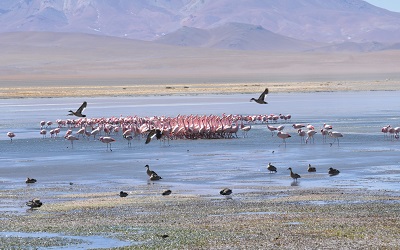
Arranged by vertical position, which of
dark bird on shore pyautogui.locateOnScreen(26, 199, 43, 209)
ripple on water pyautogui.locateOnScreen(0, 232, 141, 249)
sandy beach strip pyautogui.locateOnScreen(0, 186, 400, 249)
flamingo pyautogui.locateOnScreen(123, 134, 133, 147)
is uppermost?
flamingo pyautogui.locateOnScreen(123, 134, 133, 147)

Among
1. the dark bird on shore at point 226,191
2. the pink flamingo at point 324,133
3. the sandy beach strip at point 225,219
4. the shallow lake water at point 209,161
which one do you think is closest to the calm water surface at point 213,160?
the shallow lake water at point 209,161

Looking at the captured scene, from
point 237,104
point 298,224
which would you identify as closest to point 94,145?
point 298,224

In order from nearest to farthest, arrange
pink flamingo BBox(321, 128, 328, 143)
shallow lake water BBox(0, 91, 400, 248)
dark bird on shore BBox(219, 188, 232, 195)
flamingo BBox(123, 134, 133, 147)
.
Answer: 1. dark bird on shore BBox(219, 188, 232, 195)
2. shallow lake water BBox(0, 91, 400, 248)
3. pink flamingo BBox(321, 128, 328, 143)
4. flamingo BBox(123, 134, 133, 147)

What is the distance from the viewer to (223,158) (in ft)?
74.2

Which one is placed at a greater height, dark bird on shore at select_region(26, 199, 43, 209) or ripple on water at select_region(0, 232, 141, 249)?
dark bird on shore at select_region(26, 199, 43, 209)

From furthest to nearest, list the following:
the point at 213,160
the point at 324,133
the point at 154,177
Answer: the point at 324,133 < the point at 213,160 < the point at 154,177

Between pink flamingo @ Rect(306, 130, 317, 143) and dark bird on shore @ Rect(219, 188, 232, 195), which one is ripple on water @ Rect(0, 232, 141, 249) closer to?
dark bird on shore @ Rect(219, 188, 232, 195)

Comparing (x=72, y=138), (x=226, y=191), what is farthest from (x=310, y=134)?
(x=226, y=191)

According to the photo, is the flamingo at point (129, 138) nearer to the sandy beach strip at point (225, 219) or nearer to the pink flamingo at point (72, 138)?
the pink flamingo at point (72, 138)

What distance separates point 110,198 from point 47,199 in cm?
107

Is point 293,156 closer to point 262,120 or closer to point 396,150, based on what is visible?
point 396,150

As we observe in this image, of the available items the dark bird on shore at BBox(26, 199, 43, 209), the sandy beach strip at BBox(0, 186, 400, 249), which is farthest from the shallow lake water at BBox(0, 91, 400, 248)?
the sandy beach strip at BBox(0, 186, 400, 249)

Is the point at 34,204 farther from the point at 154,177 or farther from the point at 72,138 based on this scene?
the point at 72,138

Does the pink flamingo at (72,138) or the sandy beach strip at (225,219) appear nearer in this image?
the sandy beach strip at (225,219)
